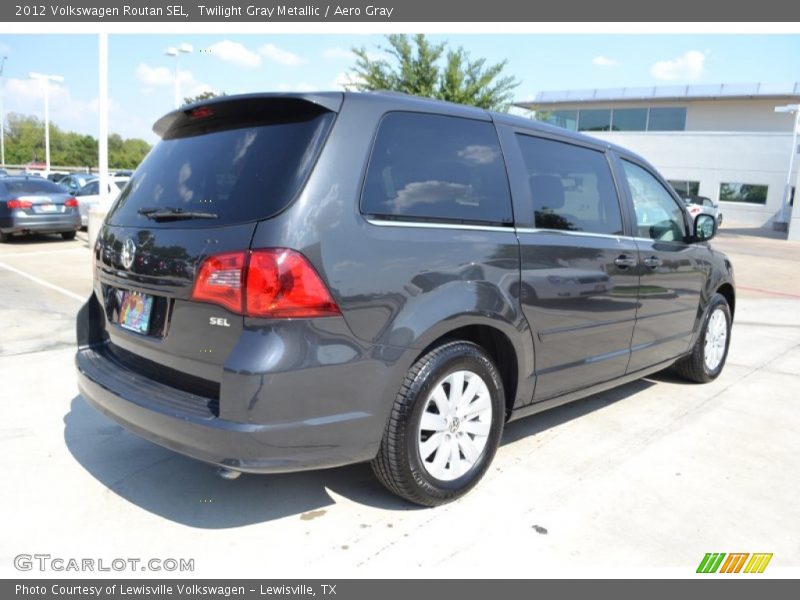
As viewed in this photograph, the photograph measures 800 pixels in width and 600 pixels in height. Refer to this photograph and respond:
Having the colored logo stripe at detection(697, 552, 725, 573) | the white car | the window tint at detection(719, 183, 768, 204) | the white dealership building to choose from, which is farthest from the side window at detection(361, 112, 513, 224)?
the window tint at detection(719, 183, 768, 204)

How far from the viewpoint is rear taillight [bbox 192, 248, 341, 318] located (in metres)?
2.45

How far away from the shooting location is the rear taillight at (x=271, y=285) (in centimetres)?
245

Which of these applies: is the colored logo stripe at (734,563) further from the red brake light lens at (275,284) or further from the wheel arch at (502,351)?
the red brake light lens at (275,284)

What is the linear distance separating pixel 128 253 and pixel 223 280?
0.71 meters

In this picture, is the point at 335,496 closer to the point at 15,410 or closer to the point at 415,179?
the point at 415,179

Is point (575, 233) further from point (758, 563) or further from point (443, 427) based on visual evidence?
point (758, 563)

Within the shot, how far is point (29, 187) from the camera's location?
Answer: 13789 mm

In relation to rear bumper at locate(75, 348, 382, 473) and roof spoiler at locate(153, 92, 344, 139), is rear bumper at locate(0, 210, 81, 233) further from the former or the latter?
rear bumper at locate(75, 348, 382, 473)

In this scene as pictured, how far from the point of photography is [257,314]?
2.45 meters

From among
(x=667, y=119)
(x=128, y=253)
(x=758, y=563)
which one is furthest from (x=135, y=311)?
(x=667, y=119)

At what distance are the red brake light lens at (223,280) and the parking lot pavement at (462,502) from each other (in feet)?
3.51

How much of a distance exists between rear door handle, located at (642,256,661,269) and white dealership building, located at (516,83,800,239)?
1014 inches

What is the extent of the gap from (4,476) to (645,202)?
4218 mm

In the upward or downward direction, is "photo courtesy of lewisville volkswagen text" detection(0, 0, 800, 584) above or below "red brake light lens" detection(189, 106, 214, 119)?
below
